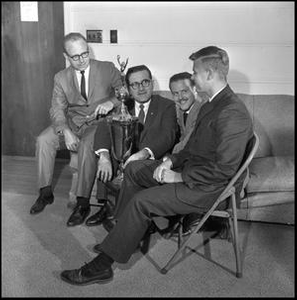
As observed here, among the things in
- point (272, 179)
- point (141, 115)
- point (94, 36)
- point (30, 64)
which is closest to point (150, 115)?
point (141, 115)

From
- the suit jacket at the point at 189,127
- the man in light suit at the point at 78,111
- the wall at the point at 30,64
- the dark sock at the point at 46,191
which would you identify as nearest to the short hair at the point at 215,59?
the suit jacket at the point at 189,127

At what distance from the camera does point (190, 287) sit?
7.41 ft

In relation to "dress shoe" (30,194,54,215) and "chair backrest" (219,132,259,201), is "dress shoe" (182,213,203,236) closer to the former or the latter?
"chair backrest" (219,132,259,201)

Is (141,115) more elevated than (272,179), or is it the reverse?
(141,115)

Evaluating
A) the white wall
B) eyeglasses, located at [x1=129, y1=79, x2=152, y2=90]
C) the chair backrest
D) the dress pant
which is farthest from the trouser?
the chair backrest

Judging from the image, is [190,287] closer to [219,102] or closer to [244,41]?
[219,102]

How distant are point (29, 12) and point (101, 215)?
2.26 m

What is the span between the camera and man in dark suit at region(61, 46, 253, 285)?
2189 millimetres

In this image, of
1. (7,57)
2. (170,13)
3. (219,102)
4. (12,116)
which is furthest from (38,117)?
(219,102)

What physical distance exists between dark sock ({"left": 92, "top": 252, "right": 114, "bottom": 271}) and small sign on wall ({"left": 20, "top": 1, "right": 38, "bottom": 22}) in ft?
8.98

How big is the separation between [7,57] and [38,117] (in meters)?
0.69

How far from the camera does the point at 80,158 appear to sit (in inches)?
120

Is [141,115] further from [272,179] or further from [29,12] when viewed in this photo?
[29,12]

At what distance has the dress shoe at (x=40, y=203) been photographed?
10.5 feet
